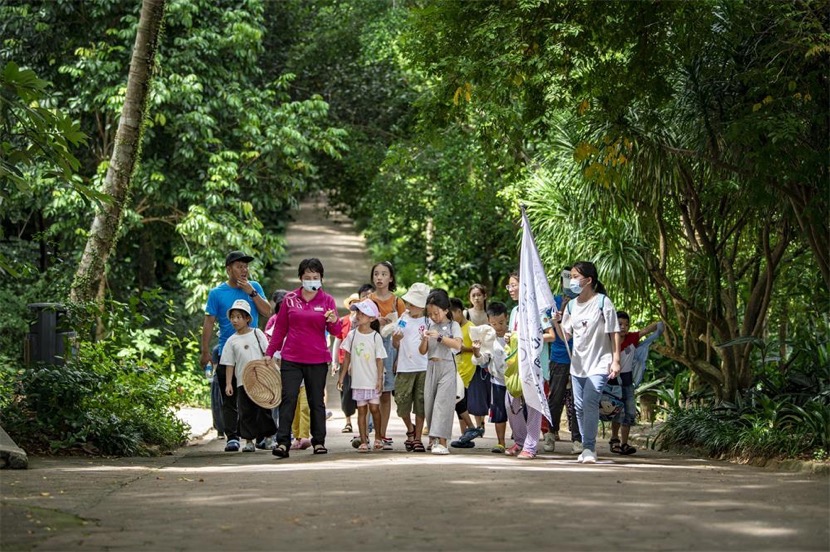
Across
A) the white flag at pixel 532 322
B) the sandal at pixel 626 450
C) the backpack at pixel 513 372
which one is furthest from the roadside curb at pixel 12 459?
the sandal at pixel 626 450

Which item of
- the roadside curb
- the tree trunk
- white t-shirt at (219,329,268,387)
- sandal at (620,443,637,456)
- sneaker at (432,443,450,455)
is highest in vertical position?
the tree trunk

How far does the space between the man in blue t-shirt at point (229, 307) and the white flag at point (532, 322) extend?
2.72 m

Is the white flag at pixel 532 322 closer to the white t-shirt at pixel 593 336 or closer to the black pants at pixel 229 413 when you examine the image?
the white t-shirt at pixel 593 336

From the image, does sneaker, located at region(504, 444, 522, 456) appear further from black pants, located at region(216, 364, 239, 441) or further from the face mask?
black pants, located at region(216, 364, 239, 441)

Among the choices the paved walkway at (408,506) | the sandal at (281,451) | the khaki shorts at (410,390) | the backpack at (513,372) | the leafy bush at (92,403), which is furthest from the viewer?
the khaki shorts at (410,390)

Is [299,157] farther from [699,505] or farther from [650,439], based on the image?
[699,505]

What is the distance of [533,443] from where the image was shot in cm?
1230

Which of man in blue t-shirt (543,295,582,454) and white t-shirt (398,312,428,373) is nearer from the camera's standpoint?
white t-shirt (398,312,428,373)

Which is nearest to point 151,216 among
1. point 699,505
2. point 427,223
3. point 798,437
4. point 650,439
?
point 427,223

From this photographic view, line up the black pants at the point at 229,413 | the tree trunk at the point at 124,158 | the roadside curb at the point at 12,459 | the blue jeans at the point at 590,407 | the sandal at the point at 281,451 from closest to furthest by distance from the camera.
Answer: the roadside curb at the point at 12,459 < the blue jeans at the point at 590,407 < the sandal at the point at 281,451 < the black pants at the point at 229,413 < the tree trunk at the point at 124,158

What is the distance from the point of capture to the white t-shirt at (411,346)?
42.4 ft

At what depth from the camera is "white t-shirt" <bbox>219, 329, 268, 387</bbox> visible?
518 inches

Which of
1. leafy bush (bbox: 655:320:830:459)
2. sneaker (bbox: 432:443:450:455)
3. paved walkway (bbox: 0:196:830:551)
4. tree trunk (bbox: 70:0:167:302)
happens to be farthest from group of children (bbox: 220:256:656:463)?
tree trunk (bbox: 70:0:167:302)

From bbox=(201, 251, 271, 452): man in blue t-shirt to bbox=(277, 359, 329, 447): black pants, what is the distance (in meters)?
0.96
